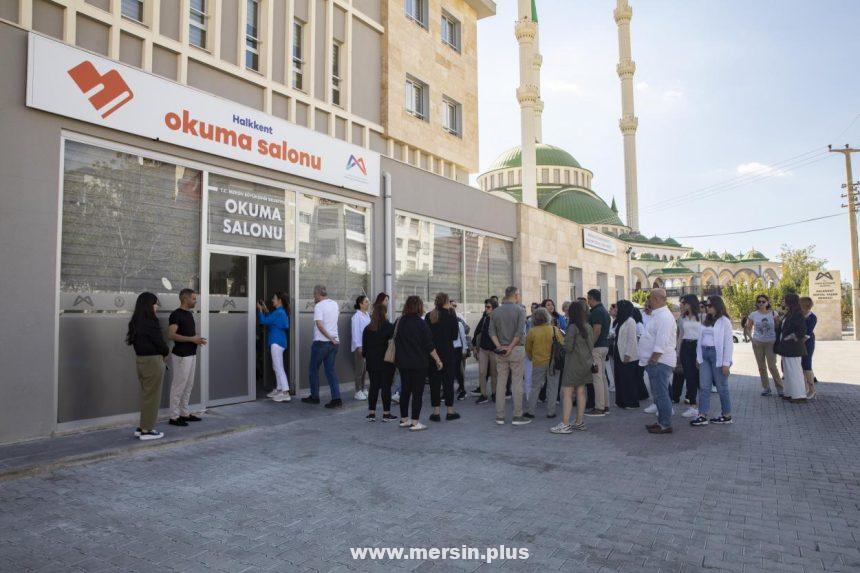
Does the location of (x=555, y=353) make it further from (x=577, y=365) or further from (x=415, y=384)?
(x=415, y=384)

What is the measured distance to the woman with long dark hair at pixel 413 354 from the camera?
748 cm

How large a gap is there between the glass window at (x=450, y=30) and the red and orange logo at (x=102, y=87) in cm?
1011

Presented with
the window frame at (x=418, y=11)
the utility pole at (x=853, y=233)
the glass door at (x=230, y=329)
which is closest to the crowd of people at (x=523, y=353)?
the glass door at (x=230, y=329)

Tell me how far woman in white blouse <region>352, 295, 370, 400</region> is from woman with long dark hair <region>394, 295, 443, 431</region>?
2459 millimetres

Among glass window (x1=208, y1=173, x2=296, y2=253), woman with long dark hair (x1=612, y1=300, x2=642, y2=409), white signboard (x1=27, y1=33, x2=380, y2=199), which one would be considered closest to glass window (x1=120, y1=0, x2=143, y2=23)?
white signboard (x1=27, y1=33, x2=380, y2=199)

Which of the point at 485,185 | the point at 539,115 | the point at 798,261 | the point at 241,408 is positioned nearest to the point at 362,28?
the point at 241,408

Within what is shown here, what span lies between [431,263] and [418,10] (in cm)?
648

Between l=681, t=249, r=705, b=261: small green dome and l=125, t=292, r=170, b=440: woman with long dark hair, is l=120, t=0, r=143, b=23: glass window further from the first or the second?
l=681, t=249, r=705, b=261: small green dome

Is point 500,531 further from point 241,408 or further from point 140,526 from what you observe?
point 241,408

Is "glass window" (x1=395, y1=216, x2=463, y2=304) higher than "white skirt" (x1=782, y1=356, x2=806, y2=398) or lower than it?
higher

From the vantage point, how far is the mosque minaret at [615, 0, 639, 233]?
59.5 metres

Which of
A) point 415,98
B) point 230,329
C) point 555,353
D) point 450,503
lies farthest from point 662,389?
point 415,98

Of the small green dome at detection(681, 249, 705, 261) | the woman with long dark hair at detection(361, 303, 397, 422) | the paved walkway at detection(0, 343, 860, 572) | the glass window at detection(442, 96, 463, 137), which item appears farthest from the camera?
the small green dome at detection(681, 249, 705, 261)

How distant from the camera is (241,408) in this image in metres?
8.56
